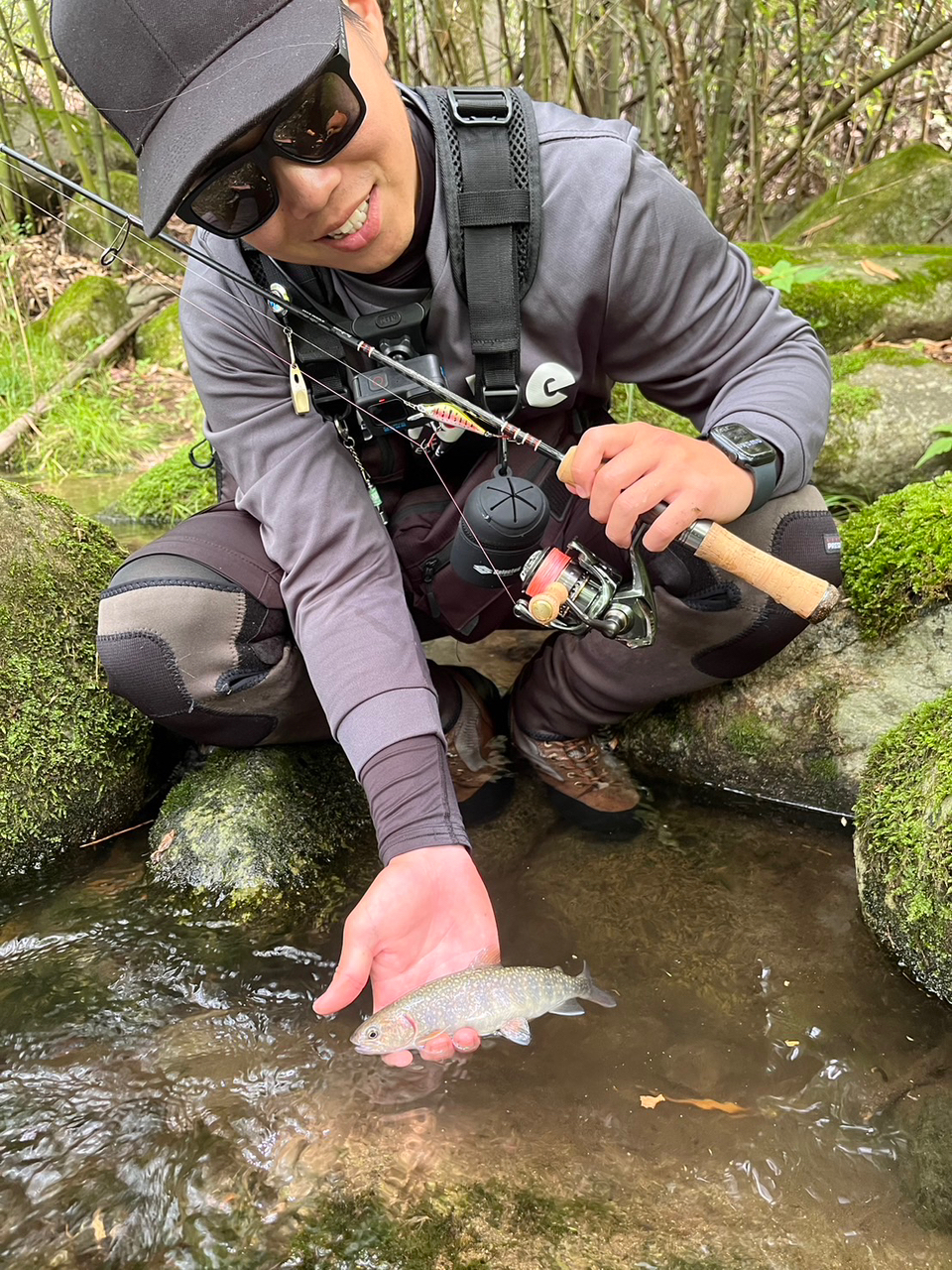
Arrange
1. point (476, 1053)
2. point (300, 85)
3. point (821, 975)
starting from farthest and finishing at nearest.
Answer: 1. point (821, 975)
2. point (476, 1053)
3. point (300, 85)

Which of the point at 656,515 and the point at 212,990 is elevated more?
the point at 656,515

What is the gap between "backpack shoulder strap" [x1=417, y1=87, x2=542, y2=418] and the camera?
A: 234 cm

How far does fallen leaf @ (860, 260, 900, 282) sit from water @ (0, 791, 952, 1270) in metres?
3.41

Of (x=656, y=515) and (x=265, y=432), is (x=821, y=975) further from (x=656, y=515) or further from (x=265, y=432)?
(x=265, y=432)

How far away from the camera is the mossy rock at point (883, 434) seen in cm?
414

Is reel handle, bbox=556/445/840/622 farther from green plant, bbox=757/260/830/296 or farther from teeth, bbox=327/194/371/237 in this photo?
green plant, bbox=757/260/830/296

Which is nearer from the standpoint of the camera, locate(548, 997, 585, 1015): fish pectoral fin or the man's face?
the man's face

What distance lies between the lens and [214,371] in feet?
8.63

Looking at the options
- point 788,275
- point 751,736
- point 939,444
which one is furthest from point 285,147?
point 788,275

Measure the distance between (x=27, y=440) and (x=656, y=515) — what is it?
215 inches

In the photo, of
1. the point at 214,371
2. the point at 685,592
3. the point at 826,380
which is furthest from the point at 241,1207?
the point at 826,380

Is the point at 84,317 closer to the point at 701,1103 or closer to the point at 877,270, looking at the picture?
the point at 877,270

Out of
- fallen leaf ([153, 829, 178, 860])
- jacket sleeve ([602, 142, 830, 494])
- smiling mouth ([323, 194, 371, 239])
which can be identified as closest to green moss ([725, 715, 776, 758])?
jacket sleeve ([602, 142, 830, 494])

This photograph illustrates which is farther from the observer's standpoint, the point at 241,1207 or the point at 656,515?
the point at 656,515
